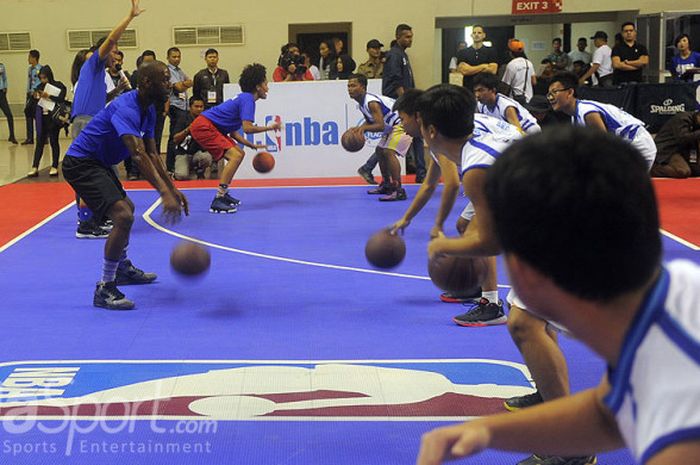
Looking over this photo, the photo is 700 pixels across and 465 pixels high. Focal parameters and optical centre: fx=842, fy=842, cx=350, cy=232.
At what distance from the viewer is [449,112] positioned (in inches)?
171

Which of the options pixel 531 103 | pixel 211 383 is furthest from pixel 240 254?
pixel 531 103

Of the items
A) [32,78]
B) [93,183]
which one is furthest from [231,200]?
[32,78]

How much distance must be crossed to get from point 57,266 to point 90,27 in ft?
42.4

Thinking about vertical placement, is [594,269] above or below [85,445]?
above

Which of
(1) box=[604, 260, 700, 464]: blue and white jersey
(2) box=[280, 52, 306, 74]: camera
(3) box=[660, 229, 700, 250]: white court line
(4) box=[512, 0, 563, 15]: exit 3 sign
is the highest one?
(4) box=[512, 0, 563, 15]: exit 3 sign

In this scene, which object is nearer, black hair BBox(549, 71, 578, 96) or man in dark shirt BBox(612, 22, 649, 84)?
black hair BBox(549, 71, 578, 96)

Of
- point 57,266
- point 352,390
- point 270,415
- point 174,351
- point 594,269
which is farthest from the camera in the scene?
point 57,266

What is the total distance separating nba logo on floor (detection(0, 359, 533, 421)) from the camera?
14.1ft

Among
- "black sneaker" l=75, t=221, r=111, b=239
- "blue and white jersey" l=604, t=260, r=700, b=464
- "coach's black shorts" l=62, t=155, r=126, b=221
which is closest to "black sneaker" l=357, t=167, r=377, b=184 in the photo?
"black sneaker" l=75, t=221, r=111, b=239

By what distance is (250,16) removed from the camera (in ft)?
62.7

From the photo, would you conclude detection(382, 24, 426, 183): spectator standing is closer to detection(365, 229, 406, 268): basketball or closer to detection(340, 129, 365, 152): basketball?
detection(340, 129, 365, 152): basketball

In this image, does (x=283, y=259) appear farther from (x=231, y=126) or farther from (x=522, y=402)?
(x=522, y=402)

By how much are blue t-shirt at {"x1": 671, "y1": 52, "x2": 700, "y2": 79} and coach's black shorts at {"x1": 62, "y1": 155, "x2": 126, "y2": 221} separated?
11099 millimetres

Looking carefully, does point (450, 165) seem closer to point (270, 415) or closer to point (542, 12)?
point (270, 415)
